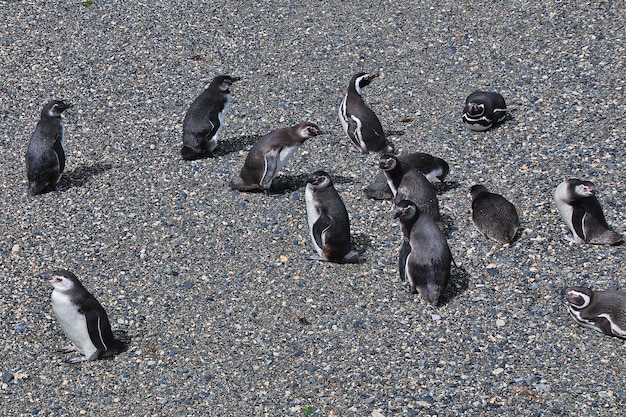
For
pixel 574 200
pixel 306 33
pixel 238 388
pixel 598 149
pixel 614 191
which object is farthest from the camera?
pixel 306 33

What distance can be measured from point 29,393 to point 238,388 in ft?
4.24

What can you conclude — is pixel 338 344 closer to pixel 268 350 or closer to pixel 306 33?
pixel 268 350

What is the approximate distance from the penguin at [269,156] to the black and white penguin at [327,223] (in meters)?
0.75

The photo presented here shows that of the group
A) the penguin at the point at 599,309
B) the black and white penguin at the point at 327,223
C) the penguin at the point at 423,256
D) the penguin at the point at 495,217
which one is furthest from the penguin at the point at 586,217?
the black and white penguin at the point at 327,223

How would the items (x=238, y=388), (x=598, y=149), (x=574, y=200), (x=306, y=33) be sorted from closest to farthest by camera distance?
(x=238, y=388), (x=574, y=200), (x=598, y=149), (x=306, y=33)

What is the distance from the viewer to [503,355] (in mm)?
5301

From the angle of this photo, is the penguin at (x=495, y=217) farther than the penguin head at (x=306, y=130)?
No

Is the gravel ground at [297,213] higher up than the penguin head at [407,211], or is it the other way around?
the penguin head at [407,211]

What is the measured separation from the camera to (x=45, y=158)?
23.6 feet

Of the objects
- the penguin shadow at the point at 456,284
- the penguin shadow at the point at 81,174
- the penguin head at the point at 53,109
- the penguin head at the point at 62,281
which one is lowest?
the penguin shadow at the point at 81,174

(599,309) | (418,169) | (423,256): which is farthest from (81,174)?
(599,309)

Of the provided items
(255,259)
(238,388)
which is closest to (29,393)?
(238,388)

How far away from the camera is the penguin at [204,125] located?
7.54 meters

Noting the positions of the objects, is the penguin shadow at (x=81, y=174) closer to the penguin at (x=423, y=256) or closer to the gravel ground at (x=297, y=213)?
the gravel ground at (x=297, y=213)
